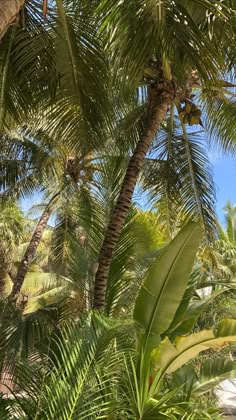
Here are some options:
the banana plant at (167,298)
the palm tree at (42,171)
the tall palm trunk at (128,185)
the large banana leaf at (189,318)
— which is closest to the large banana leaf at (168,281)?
the banana plant at (167,298)

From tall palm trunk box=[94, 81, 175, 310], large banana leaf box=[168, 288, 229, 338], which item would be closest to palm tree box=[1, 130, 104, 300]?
tall palm trunk box=[94, 81, 175, 310]

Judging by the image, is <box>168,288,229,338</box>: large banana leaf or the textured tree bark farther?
<box>168,288,229,338</box>: large banana leaf

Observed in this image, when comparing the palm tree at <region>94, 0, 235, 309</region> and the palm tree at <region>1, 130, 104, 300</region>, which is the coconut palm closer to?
the palm tree at <region>94, 0, 235, 309</region>

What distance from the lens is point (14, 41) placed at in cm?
420

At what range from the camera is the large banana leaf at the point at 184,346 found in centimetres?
412

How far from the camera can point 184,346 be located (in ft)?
13.7

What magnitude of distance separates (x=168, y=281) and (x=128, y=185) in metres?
1.63

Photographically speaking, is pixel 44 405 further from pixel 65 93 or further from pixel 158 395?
pixel 65 93

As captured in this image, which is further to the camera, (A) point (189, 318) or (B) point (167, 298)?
(A) point (189, 318)

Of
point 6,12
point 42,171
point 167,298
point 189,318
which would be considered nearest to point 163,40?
point 6,12

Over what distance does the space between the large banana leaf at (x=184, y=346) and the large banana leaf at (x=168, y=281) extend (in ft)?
0.94

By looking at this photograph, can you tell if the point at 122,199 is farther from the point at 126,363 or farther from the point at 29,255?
the point at 29,255

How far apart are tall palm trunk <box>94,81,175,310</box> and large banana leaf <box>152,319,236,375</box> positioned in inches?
46.8

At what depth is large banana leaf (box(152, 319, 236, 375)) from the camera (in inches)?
162
